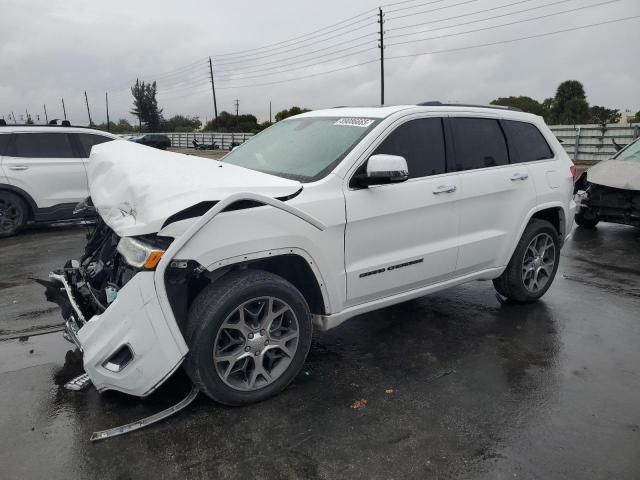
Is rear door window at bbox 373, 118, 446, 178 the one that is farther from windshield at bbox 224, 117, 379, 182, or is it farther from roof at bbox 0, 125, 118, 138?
roof at bbox 0, 125, 118, 138

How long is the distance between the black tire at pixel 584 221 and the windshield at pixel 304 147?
253 inches

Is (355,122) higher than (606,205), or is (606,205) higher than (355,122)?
(355,122)

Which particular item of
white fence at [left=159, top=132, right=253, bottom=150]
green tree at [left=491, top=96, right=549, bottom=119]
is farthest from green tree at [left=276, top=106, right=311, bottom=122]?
green tree at [left=491, top=96, right=549, bottom=119]

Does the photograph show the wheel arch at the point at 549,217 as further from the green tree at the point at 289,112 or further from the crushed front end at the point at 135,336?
the green tree at the point at 289,112

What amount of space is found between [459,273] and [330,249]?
1470mm

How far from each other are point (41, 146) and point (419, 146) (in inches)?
284

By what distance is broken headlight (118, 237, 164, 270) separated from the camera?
9.35 feet

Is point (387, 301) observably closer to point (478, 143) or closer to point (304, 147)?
point (304, 147)

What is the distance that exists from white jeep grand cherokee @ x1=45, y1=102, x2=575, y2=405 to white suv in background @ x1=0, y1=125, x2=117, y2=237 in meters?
4.96

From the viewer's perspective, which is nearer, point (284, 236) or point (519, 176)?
point (284, 236)

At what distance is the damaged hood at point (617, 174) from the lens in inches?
316

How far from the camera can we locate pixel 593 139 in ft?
68.6

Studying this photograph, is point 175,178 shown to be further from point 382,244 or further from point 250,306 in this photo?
point 382,244

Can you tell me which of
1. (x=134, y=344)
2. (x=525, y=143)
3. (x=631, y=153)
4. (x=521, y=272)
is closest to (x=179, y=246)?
(x=134, y=344)
